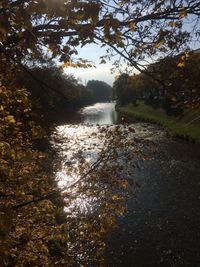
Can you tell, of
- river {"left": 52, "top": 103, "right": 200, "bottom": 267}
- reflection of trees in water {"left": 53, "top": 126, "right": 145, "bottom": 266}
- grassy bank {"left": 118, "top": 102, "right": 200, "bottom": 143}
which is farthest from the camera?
grassy bank {"left": 118, "top": 102, "right": 200, "bottom": 143}

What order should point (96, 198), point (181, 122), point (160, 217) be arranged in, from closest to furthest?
point (160, 217)
point (96, 198)
point (181, 122)

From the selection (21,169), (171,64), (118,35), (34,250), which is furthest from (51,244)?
(118,35)

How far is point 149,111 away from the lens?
241 feet

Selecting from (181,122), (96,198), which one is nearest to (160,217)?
(96,198)

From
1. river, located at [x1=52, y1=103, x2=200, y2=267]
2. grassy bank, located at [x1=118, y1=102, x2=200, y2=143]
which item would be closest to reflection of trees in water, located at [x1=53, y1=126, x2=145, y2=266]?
river, located at [x1=52, y1=103, x2=200, y2=267]

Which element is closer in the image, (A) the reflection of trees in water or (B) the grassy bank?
(A) the reflection of trees in water

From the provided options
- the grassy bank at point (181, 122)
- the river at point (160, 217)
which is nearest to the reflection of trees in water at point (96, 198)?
the river at point (160, 217)

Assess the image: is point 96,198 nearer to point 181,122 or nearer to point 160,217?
point 160,217

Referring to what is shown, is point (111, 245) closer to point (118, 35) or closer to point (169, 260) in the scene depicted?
point (169, 260)

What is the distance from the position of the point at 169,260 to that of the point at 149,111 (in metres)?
59.1

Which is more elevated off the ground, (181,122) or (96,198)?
(181,122)

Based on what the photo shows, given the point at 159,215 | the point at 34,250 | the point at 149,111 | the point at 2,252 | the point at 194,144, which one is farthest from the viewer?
the point at 149,111

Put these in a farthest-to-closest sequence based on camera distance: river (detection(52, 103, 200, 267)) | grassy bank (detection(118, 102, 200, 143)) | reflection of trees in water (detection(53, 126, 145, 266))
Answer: grassy bank (detection(118, 102, 200, 143))
river (detection(52, 103, 200, 267))
reflection of trees in water (detection(53, 126, 145, 266))

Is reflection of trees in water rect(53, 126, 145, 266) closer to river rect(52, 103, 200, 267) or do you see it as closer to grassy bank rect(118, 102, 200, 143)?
river rect(52, 103, 200, 267)
